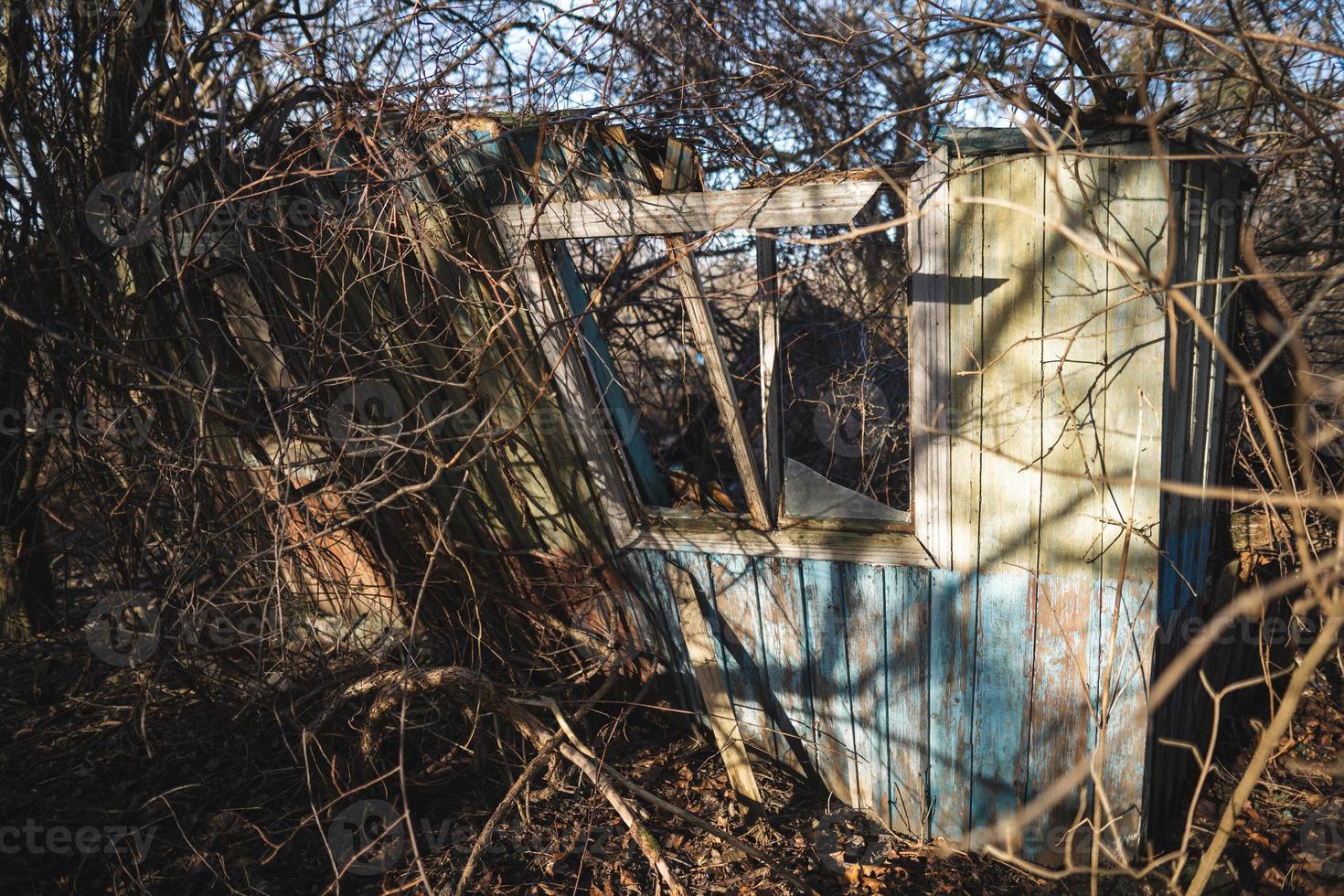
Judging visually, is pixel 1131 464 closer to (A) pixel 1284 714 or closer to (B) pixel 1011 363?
(B) pixel 1011 363

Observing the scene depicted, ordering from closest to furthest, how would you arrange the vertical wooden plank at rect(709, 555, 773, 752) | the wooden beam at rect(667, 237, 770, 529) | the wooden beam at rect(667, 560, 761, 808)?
1. the wooden beam at rect(667, 237, 770, 529)
2. the vertical wooden plank at rect(709, 555, 773, 752)
3. the wooden beam at rect(667, 560, 761, 808)

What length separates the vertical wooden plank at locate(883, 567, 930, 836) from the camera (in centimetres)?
331

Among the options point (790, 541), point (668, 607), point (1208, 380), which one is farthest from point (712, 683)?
point (1208, 380)

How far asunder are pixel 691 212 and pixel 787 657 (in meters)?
2.00

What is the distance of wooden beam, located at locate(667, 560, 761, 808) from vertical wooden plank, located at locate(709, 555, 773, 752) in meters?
0.05

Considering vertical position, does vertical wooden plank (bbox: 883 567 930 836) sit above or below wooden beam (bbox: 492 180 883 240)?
below

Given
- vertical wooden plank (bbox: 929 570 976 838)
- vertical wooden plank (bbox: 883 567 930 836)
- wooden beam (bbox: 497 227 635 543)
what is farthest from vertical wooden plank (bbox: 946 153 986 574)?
wooden beam (bbox: 497 227 635 543)

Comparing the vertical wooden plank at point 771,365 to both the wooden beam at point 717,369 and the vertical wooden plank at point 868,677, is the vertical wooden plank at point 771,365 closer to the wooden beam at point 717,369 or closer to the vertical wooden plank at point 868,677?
the wooden beam at point 717,369

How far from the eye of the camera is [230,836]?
3564 millimetres

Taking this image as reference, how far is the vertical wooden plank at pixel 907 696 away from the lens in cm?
331

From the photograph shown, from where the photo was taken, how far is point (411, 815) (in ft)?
12.0

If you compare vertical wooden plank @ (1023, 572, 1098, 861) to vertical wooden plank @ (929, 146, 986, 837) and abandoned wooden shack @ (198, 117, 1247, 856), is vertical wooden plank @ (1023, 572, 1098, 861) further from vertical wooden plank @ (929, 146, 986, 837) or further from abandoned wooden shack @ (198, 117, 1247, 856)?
vertical wooden plank @ (929, 146, 986, 837)

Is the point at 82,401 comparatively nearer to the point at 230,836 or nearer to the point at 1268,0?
the point at 230,836

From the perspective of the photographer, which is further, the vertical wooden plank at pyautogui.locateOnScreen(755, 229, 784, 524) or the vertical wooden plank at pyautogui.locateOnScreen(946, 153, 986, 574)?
the vertical wooden plank at pyautogui.locateOnScreen(755, 229, 784, 524)
